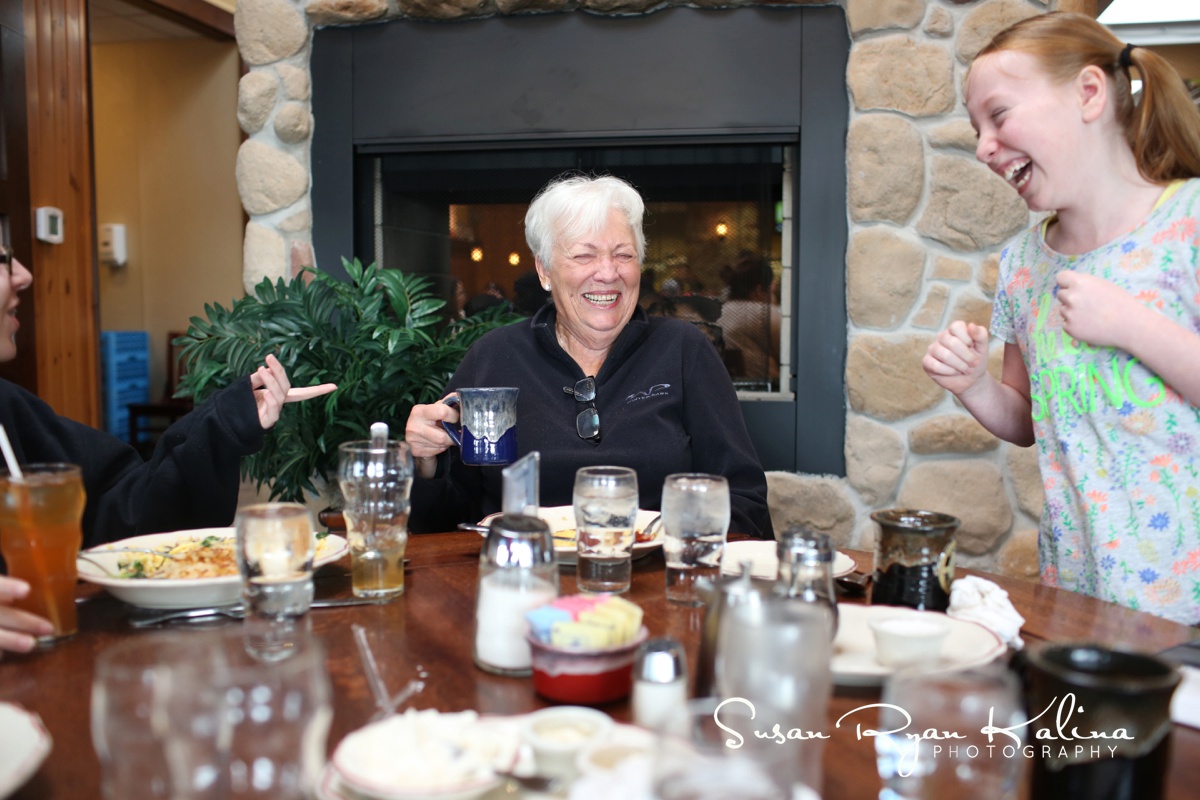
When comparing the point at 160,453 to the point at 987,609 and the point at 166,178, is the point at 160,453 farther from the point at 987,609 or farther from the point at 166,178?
the point at 166,178

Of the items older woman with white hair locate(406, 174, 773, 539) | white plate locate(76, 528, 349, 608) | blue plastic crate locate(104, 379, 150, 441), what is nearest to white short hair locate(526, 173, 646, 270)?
older woman with white hair locate(406, 174, 773, 539)

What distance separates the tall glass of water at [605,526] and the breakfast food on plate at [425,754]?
0.46 m

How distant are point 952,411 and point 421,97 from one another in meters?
1.80

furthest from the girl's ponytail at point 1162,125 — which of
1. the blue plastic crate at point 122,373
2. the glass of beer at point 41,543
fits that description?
the blue plastic crate at point 122,373

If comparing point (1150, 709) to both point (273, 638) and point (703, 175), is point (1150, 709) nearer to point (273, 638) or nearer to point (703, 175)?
point (273, 638)

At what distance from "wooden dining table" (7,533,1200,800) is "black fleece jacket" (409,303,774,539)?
0.47 meters

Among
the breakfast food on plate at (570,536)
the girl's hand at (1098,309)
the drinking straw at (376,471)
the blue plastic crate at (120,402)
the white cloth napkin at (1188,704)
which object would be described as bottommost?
the blue plastic crate at (120,402)

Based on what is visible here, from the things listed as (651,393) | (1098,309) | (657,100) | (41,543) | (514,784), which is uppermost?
(657,100)

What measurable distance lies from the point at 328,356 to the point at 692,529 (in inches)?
61.5

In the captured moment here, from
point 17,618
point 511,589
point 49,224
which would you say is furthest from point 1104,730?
point 49,224

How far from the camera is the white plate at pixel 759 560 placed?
125cm

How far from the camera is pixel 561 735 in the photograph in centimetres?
72

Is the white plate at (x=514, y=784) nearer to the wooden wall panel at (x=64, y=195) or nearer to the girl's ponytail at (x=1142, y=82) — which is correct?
the girl's ponytail at (x=1142, y=82)

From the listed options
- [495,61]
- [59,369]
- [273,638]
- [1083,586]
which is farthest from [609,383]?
[59,369]
